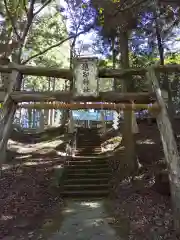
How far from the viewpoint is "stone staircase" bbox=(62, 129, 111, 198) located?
34.5ft

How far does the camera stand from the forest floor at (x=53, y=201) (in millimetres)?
6781

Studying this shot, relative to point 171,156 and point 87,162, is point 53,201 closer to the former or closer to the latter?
point 87,162

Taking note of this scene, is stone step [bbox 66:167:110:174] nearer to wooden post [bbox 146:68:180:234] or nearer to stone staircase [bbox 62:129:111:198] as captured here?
stone staircase [bbox 62:129:111:198]

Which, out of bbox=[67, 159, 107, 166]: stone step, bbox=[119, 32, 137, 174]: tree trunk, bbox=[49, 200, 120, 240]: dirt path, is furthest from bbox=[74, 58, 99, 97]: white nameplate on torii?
bbox=[67, 159, 107, 166]: stone step

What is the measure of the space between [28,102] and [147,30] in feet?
25.7

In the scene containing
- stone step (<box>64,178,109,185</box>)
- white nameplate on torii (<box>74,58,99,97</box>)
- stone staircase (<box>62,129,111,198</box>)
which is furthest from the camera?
stone step (<box>64,178,109,185</box>)

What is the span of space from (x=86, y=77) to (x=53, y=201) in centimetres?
458

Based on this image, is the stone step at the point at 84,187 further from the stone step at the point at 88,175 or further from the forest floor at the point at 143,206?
the stone step at the point at 88,175

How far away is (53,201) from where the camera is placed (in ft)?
31.1

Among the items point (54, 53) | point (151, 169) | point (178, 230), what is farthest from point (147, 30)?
point (54, 53)

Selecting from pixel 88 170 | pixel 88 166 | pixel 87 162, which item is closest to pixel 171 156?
pixel 88 170

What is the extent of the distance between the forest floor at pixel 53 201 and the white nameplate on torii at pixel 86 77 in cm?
334

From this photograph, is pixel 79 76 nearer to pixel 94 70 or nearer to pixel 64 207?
pixel 94 70

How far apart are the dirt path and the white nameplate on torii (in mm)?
3255
